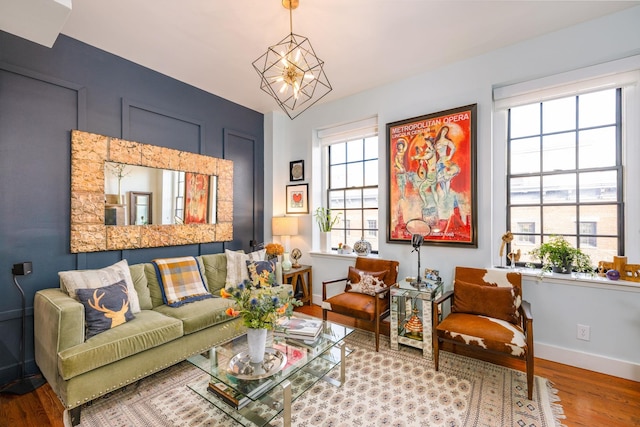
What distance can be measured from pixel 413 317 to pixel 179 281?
8.15 ft

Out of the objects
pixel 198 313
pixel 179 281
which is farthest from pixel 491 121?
pixel 179 281

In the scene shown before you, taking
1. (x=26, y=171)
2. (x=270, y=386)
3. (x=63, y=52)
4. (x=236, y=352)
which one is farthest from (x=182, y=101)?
(x=270, y=386)

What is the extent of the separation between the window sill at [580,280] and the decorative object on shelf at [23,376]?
426cm

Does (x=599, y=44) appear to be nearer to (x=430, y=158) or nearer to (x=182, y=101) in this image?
(x=430, y=158)

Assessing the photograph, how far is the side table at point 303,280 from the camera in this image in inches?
156

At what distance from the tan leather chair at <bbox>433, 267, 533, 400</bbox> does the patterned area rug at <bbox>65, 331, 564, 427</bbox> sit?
0.18m

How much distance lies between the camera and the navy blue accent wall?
2.27 m

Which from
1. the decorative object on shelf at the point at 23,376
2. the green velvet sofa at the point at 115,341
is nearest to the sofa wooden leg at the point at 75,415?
the green velvet sofa at the point at 115,341

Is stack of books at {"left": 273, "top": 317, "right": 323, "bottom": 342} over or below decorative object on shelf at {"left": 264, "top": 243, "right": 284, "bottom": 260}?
below

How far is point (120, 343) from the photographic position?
2.01 metres

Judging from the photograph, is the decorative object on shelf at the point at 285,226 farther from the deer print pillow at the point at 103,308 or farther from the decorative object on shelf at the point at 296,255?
the deer print pillow at the point at 103,308

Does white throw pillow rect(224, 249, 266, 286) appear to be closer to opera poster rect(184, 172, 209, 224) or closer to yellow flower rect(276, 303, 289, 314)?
opera poster rect(184, 172, 209, 224)

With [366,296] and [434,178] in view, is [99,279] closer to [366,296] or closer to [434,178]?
[366,296]

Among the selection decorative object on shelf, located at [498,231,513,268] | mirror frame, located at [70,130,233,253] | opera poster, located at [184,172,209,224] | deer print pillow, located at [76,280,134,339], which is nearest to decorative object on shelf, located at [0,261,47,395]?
mirror frame, located at [70,130,233,253]
